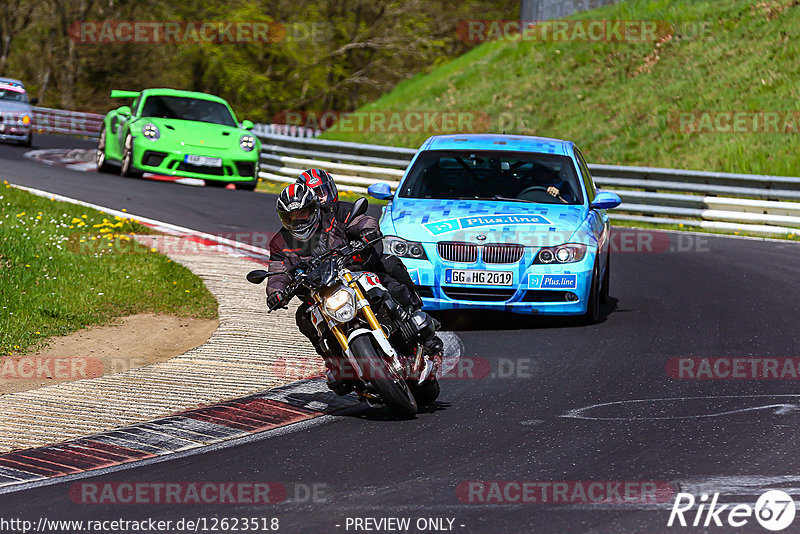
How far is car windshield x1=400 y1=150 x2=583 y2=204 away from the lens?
35.8 feet

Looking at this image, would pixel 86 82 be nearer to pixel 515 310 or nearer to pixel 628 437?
pixel 515 310

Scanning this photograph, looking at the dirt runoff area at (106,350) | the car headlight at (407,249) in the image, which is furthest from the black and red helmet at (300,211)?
the car headlight at (407,249)

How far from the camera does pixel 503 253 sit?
9.96 metres

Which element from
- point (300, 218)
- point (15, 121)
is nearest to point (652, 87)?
point (15, 121)

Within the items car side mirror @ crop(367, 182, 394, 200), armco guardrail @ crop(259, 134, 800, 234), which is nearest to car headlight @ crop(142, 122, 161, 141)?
armco guardrail @ crop(259, 134, 800, 234)

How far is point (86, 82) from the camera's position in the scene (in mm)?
50375

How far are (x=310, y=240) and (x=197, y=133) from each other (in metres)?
14.1

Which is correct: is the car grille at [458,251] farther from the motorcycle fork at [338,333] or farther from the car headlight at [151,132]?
the car headlight at [151,132]

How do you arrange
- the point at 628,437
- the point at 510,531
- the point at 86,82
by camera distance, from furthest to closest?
the point at 86,82
the point at 628,437
the point at 510,531

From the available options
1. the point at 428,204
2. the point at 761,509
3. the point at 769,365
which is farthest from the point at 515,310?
the point at 761,509

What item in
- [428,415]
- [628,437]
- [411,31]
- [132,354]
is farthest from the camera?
[411,31]

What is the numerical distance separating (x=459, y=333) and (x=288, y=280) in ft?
11.4

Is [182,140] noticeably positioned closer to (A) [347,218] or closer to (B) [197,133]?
(B) [197,133]

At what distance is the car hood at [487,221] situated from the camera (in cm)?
1002
